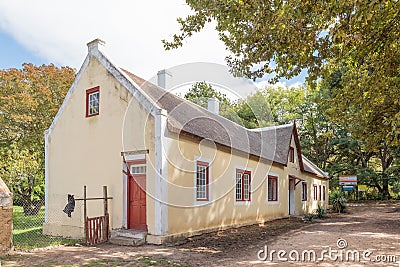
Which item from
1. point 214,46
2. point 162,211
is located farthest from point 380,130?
point 162,211

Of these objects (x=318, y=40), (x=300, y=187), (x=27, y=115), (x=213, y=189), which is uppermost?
(x=318, y=40)

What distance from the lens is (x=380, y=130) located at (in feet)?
37.2

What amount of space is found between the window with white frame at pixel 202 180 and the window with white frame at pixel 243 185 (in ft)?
8.34

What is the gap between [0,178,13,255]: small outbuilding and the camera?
841 cm

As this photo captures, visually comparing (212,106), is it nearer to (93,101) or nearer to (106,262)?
(93,101)

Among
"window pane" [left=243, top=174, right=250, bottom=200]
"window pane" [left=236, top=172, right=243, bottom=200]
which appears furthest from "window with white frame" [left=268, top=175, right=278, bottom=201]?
"window pane" [left=236, top=172, right=243, bottom=200]

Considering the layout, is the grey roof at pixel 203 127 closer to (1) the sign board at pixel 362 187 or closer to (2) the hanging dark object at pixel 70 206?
(2) the hanging dark object at pixel 70 206

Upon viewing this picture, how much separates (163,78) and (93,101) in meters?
4.51

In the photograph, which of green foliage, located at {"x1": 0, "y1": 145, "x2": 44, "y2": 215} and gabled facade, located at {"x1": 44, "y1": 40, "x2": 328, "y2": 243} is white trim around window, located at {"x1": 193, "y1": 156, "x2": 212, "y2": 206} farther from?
green foliage, located at {"x1": 0, "y1": 145, "x2": 44, "y2": 215}

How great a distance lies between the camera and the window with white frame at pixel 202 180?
12273mm

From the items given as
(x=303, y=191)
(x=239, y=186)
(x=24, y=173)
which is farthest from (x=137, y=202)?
(x=303, y=191)

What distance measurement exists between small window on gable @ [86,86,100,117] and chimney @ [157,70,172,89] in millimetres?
4159

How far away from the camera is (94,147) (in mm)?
12711

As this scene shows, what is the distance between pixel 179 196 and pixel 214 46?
595cm
